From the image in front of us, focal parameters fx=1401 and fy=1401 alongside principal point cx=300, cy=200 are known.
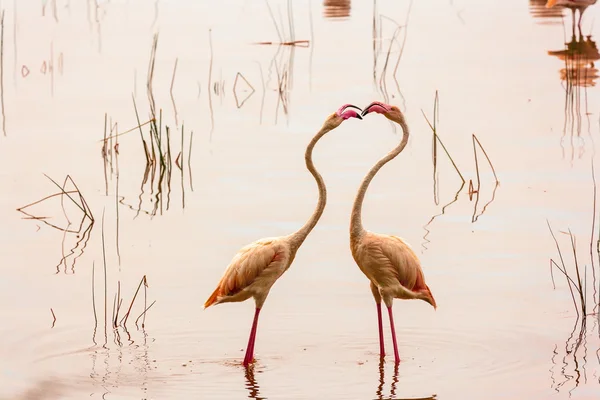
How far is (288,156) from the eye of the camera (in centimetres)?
1253

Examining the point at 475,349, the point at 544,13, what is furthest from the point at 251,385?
the point at 544,13

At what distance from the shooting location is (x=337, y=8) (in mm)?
23531

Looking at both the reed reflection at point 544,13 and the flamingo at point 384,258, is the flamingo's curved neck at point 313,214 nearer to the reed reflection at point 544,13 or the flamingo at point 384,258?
the flamingo at point 384,258

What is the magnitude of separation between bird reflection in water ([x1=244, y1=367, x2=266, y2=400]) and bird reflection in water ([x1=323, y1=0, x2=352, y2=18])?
51.5 ft

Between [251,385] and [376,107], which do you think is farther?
[376,107]

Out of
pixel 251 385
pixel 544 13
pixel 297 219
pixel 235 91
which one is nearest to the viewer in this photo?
pixel 251 385

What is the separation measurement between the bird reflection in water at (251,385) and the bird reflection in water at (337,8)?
15.7 meters

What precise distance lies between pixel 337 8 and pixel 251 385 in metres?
16.9

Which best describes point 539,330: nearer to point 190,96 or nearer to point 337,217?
point 337,217

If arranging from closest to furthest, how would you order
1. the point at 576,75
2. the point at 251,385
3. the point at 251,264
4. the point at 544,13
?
the point at 251,385 → the point at 251,264 → the point at 576,75 → the point at 544,13

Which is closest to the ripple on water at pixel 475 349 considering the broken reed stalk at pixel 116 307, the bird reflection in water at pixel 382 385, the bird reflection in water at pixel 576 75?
the bird reflection in water at pixel 382 385

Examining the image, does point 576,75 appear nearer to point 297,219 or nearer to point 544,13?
point 297,219

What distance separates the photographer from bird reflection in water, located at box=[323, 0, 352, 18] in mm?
22778

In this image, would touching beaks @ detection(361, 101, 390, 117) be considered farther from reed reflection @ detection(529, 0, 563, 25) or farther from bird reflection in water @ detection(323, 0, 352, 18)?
bird reflection in water @ detection(323, 0, 352, 18)
